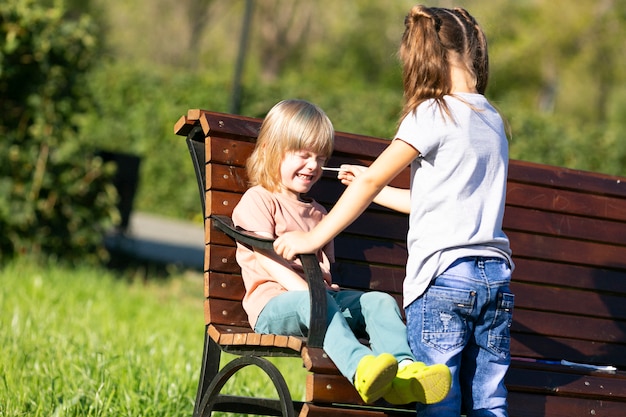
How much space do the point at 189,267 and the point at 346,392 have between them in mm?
7907

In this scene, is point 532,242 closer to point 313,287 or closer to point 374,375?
point 313,287

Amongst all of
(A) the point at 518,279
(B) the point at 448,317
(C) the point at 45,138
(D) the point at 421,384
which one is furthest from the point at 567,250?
(C) the point at 45,138

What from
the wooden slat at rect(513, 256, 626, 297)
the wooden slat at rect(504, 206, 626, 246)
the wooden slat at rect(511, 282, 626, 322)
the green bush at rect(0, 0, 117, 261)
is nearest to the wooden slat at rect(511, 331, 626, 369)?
the wooden slat at rect(511, 282, 626, 322)

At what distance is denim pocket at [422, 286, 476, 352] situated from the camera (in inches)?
108

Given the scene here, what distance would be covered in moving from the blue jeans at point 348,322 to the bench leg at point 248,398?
14 cm

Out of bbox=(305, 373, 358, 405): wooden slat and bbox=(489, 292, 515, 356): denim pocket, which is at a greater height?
bbox=(489, 292, 515, 356): denim pocket

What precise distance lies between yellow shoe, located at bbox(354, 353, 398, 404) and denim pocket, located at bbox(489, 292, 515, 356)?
0.43m

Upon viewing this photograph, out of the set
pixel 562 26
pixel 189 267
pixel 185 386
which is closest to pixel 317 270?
pixel 185 386

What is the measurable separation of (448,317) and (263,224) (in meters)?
0.71

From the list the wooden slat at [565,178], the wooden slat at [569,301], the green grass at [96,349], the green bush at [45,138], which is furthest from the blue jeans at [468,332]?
the green bush at [45,138]

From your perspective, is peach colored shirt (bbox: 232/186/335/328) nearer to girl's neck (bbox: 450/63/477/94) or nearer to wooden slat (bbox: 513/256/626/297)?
girl's neck (bbox: 450/63/477/94)

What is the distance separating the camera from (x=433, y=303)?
278cm

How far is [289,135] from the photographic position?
3.20 metres

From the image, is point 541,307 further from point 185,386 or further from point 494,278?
point 185,386
